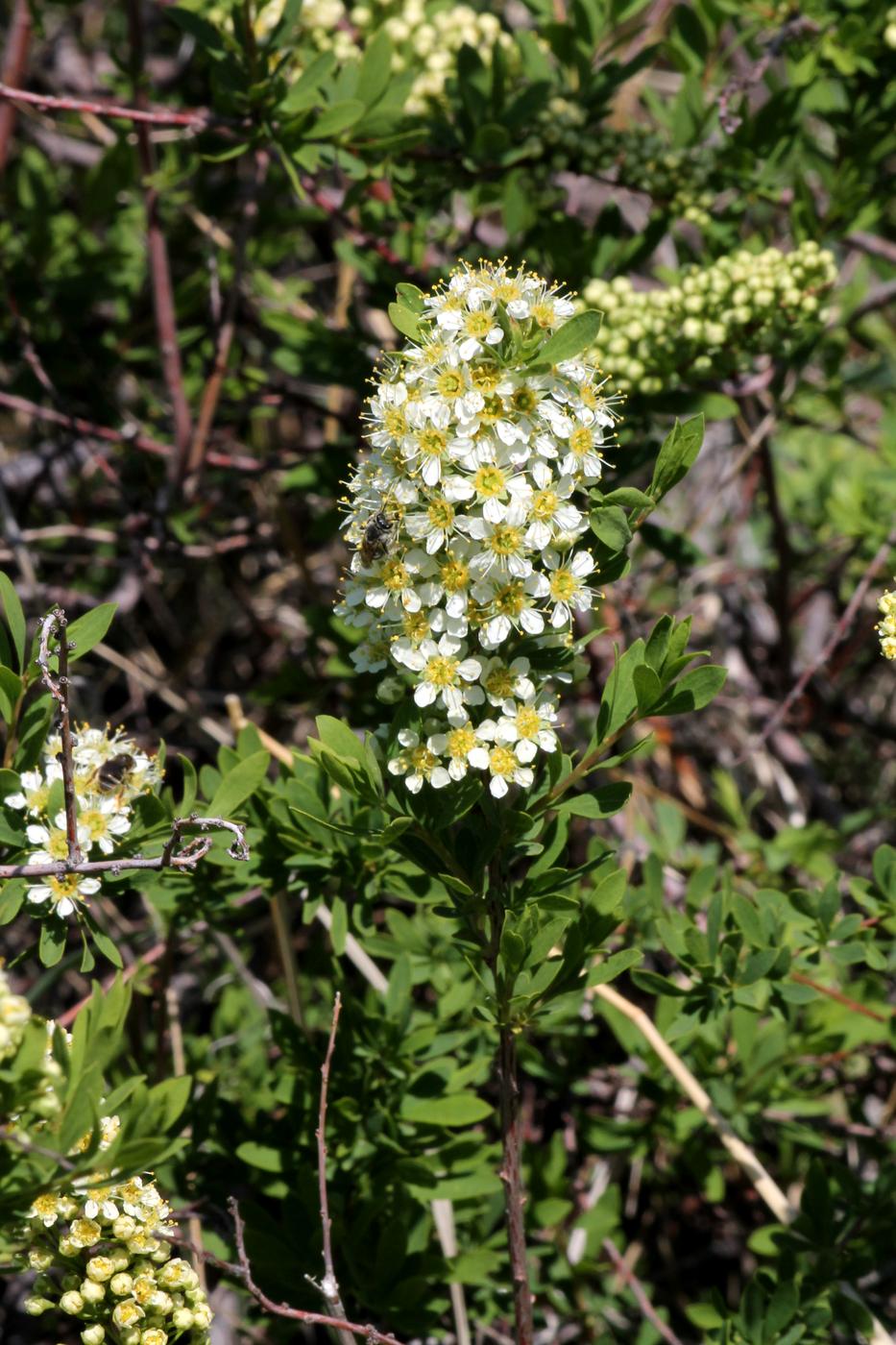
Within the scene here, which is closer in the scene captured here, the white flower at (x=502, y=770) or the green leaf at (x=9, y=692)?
the white flower at (x=502, y=770)

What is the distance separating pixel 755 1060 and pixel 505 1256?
647 millimetres

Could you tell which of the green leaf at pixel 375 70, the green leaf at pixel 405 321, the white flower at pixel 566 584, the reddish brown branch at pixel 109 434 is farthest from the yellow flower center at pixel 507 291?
the reddish brown branch at pixel 109 434

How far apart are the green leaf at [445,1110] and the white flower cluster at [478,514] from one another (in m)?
0.76

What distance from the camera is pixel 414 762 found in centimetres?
182

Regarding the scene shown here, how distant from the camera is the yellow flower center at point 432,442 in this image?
1.70 meters

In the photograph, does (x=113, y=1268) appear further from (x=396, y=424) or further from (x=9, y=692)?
(x=396, y=424)

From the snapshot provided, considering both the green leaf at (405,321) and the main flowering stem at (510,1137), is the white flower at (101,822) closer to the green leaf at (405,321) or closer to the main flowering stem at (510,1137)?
the main flowering stem at (510,1137)

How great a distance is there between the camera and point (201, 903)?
92.3 inches

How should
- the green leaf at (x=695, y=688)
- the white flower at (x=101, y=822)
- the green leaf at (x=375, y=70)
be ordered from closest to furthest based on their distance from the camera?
the green leaf at (x=695, y=688), the white flower at (x=101, y=822), the green leaf at (x=375, y=70)

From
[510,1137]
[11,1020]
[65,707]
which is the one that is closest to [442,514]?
[65,707]

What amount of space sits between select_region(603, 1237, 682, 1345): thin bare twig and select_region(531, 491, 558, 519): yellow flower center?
1673 millimetres

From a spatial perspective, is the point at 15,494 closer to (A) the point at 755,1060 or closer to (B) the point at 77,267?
(B) the point at 77,267

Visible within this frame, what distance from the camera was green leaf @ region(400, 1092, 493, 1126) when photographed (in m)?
2.30

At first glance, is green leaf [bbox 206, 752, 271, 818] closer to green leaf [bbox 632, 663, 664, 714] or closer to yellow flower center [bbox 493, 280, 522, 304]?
Result: green leaf [bbox 632, 663, 664, 714]
